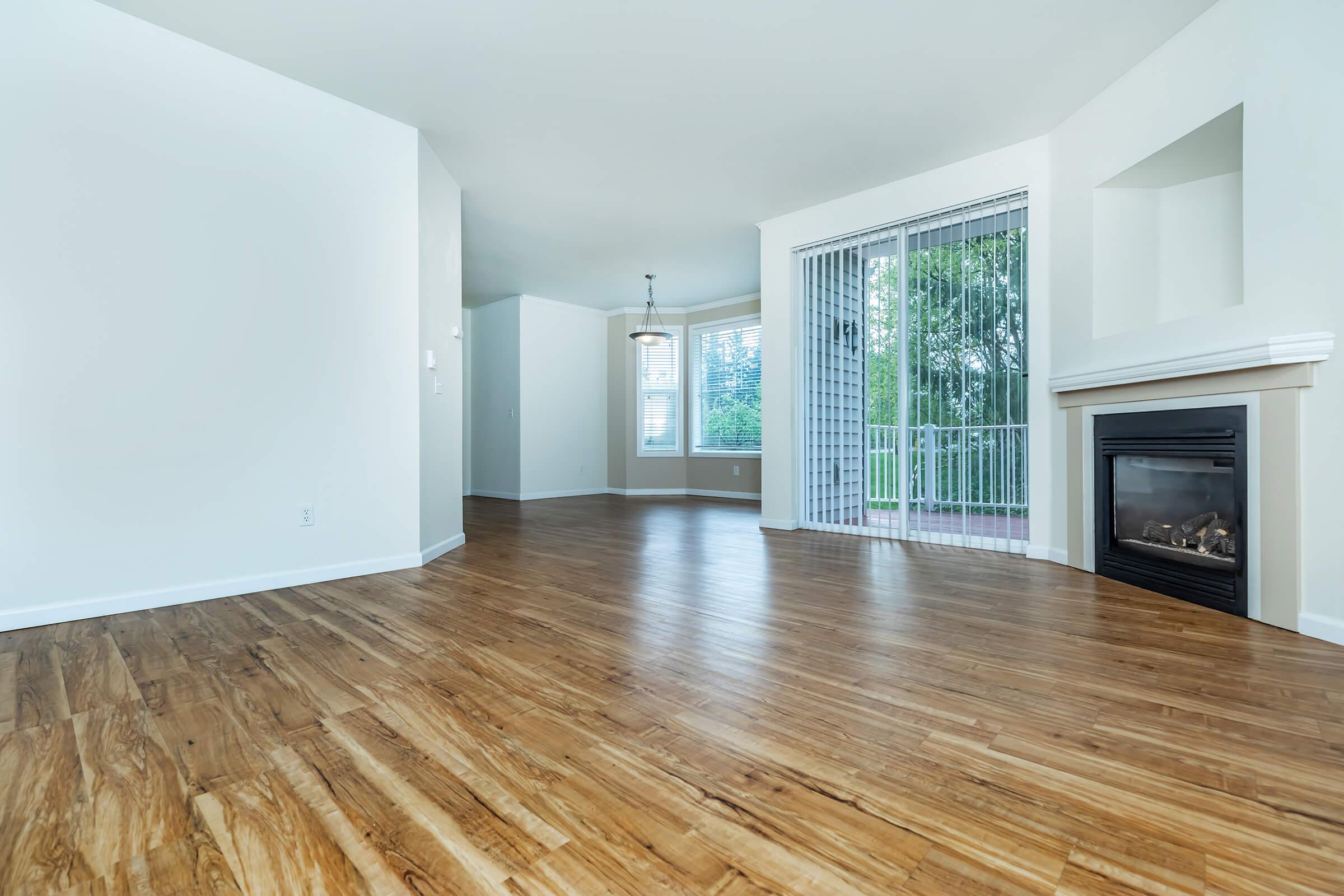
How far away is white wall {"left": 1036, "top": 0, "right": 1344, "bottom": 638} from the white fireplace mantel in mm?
53

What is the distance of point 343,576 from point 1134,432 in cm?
422

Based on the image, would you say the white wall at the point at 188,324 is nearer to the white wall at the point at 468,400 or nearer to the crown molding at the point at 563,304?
the crown molding at the point at 563,304

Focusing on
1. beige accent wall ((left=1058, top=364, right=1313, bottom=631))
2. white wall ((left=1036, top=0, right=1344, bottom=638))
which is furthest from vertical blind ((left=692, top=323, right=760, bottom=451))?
beige accent wall ((left=1058, top=364, right=1313, bottom=631))

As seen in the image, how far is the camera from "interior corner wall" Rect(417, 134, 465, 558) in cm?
371

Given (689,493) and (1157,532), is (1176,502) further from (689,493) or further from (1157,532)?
(689,493)

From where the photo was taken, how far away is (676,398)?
27.4 feet

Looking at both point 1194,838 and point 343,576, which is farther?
point 343,576

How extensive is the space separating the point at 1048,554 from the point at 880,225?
2.55 meters

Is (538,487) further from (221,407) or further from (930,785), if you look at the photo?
(930,785)

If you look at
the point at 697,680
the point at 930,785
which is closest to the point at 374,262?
the point at 697,680

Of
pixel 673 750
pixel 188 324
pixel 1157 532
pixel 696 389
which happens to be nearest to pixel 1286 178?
pixel 1157 532

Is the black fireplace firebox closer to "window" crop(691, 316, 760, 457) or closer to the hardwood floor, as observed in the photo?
the hardwood floor

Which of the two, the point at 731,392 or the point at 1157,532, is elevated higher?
the point at 731,392

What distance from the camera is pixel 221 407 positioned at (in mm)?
2947
